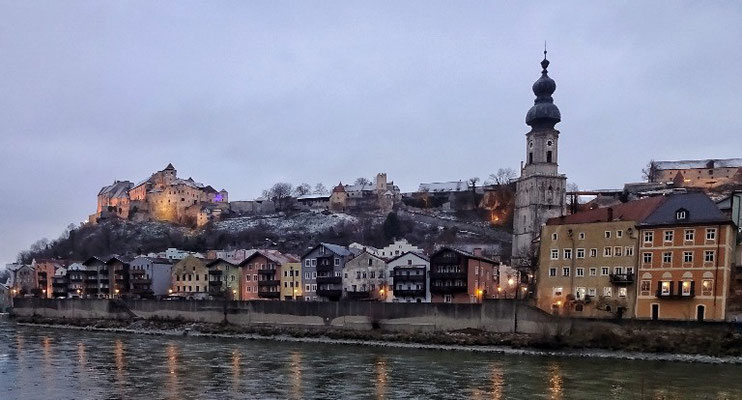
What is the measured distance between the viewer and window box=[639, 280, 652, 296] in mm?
37406

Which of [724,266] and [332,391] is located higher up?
[724,266]

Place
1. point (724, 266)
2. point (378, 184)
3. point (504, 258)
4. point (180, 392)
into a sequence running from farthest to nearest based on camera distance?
point (378, 184), point (504, 258), point (724, 266), point (180, 392)

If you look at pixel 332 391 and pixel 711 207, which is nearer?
pixel 332 391

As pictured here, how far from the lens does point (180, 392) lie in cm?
2209

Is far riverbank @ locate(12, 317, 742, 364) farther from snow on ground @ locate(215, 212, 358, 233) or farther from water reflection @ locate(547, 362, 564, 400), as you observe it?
snow on ground @ locate(215, 212, 358, 233)

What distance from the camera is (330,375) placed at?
1048 inches

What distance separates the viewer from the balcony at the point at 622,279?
37.9 meters

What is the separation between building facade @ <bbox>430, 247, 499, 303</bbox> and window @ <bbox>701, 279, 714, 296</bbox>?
55.6 feet

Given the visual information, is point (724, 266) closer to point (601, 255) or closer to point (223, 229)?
point (601, 255)

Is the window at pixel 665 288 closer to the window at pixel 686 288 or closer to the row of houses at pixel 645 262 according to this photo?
the row of houses at pixel 645 262

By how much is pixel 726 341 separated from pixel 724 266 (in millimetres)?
5092

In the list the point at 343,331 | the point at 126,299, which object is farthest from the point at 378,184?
the point at 343,331

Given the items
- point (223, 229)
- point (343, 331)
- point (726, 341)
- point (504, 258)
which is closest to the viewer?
point (726, 341)

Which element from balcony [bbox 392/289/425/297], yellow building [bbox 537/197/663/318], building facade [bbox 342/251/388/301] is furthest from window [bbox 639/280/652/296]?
building facade [bbox 342/251/388/301]
